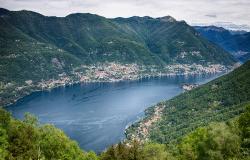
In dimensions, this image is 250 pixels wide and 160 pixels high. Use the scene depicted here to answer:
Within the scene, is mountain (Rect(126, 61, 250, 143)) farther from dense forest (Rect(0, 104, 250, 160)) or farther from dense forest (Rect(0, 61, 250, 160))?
dense forest (Rect(0, 104, 250, 160))

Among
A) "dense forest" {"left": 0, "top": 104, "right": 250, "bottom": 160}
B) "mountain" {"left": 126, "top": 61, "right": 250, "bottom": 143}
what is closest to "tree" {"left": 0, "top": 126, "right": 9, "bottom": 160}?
"dense forest" {"left": 0, "top": 104, "right": 250, "bottom": 160}

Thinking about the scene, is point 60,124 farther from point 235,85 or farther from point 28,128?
point 28,128

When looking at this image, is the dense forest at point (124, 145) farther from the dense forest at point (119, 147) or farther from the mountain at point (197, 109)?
the mountain at point (197, 109)

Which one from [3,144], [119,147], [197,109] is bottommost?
[197,109]

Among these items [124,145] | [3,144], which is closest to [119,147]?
[124,145]

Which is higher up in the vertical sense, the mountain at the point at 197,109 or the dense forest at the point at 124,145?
the dense forest at the point at 124,145

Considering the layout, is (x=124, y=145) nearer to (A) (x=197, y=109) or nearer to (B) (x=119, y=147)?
(B) (x=119, y=147)

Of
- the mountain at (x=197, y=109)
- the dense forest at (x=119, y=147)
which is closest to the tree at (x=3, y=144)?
the dense forest at (x=119, y=147)
